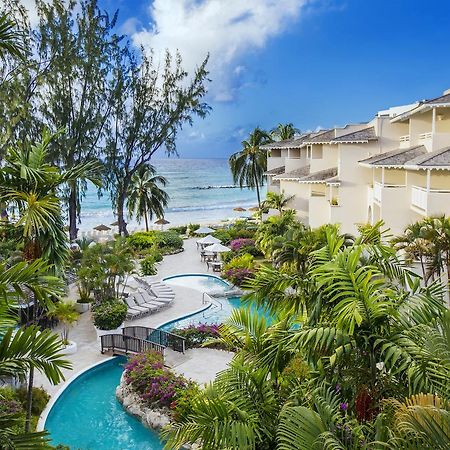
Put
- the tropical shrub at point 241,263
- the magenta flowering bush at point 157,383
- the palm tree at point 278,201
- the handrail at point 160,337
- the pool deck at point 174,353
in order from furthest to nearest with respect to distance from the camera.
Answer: the palm tree at point 278,201, the tropical shrub at point 241,263, the handrail at point 160,337, the pool deck at point 174,353, the magenta flowering bush at point 157,383

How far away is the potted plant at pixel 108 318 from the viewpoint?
17.3 metres

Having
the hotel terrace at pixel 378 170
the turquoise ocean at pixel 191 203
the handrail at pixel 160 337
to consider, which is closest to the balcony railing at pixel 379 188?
the hotel terrace at pixel 378 170

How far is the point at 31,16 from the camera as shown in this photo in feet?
97.3

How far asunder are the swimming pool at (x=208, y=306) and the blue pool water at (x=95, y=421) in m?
4.96

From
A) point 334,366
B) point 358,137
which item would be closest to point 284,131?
point 358,137

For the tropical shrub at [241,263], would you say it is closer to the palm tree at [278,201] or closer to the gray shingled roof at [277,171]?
the palm tree at [278,201]

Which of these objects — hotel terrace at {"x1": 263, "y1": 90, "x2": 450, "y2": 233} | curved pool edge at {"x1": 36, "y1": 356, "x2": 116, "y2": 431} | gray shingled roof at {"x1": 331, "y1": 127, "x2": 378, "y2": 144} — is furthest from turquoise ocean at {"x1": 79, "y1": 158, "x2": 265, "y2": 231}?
curved pool edge at {"x1": 36, "y1": 356, "x2": 116, "y2": 431}

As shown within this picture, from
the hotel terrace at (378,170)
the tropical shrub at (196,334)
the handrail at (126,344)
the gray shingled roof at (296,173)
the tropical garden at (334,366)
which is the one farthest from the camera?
the gray shingled roof at (296,173)

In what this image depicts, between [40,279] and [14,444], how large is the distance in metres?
1.92

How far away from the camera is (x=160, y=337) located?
52.7ft

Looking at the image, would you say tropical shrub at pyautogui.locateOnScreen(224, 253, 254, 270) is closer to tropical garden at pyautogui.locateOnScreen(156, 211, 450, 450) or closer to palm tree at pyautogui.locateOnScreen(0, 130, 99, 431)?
palm tree at pyautogui.locateOnScreen(0, 130, 99, 431)

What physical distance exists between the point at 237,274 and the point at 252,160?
2086cm

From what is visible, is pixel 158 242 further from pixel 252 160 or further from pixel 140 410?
pixel 140 410

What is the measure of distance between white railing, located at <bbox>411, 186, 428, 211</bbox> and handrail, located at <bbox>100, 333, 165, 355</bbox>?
11174 millimetres
